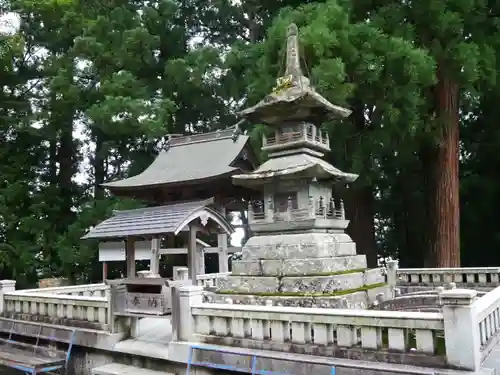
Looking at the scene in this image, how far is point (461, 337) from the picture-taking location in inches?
212

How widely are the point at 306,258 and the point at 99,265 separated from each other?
15.7 meters

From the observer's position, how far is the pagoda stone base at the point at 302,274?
8.99 meters

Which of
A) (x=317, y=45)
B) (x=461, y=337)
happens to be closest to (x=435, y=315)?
(x=461, y=337)

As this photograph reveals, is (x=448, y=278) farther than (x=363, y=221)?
No

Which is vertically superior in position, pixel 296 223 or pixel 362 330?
pixel 296 223

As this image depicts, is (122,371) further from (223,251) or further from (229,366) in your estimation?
(223,251)

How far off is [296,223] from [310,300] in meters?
2.18

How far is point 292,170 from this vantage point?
10281mm

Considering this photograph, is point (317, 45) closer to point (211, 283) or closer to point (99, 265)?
point (211, 283)

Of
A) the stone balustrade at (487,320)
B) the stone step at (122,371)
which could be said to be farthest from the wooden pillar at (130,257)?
the stone balustrade at (487,320)

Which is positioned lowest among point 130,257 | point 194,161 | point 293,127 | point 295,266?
point 295,266

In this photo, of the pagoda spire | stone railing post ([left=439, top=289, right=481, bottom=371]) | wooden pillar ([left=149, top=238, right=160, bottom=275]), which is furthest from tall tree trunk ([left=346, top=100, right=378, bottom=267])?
stone railing post ([left=439, top=289, right=481, bottom=371])

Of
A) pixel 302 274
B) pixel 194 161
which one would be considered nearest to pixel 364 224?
pixel 194 161

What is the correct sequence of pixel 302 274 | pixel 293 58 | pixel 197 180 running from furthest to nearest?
pixel 197 180 → pixel 293 58 → pixel 302 274
